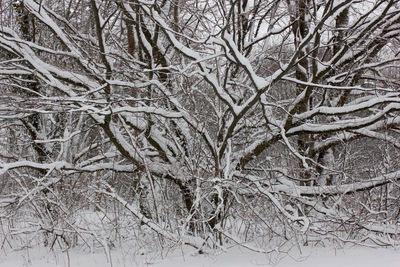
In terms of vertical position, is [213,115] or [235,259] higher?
[213,115]

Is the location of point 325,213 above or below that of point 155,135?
below

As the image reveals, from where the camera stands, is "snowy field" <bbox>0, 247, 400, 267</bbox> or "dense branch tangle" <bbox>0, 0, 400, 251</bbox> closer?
"snowy field" <bbox>0, 247, 400, 267</bbox>

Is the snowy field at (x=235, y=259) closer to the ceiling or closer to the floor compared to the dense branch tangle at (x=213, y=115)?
closer to the floor

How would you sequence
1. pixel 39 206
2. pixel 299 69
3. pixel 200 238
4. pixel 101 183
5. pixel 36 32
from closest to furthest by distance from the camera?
pixel 200 238 < pixel 101 183 < pixel 39 206 < pixel 299 69 < pixel 36 32

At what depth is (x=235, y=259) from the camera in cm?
516

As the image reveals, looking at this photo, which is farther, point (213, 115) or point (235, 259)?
point (213, 115)

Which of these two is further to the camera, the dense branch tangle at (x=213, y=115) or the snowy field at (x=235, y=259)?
the dense branch tangle at (x=213, y=115)

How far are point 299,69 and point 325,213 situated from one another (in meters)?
2.50

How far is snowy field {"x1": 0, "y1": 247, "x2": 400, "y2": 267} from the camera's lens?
466 centimetres

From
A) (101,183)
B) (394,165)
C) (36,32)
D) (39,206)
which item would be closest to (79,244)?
(39,206)

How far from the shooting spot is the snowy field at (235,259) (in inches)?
184

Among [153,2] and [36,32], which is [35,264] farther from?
[36,32]

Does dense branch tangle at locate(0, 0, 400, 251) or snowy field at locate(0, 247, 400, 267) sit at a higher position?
dense branch tangle at locate(0, 0, 400, 251)

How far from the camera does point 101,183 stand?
6125 mm
